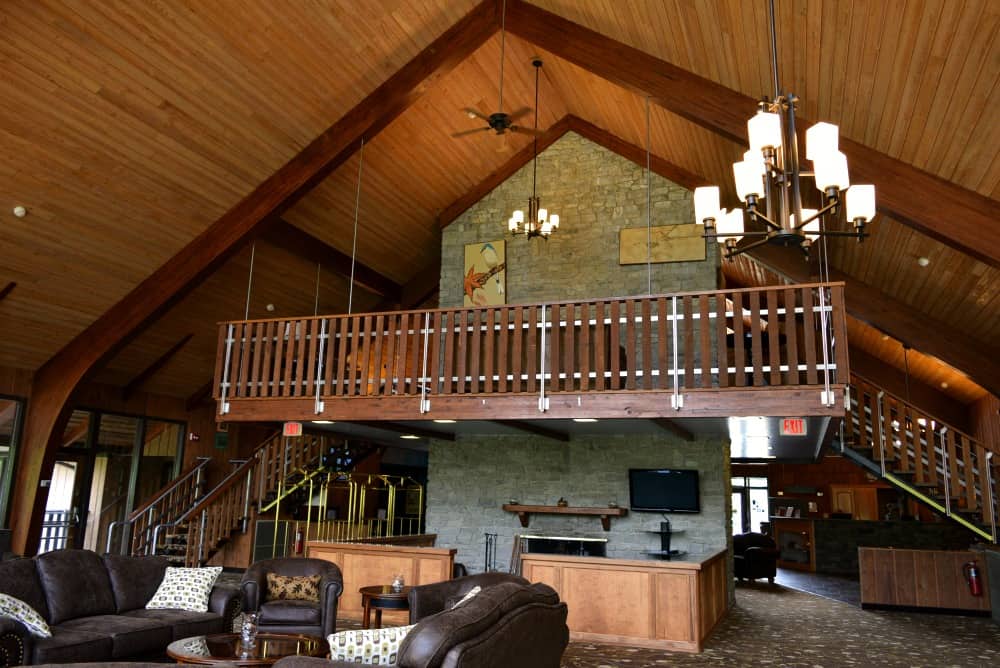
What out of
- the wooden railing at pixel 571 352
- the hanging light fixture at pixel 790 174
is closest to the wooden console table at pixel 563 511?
the wooden railing at pixel 571 352

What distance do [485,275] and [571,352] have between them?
4.28 metres

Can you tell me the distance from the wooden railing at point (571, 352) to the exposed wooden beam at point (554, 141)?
8.02ft

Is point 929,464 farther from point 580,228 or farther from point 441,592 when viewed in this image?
point 441,592

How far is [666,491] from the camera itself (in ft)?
32.7

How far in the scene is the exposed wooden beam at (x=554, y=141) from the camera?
434 inches

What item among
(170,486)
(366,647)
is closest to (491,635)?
(366,647)

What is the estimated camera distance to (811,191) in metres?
9.20

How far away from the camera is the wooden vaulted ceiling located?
20.3ft

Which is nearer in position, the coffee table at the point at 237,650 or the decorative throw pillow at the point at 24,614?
the coffee table at the point at 237,650

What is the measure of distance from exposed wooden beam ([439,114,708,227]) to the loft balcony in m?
2.54

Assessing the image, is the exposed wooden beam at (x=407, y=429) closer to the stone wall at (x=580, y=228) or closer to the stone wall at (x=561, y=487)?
the stone wall at (x=561, y=487)

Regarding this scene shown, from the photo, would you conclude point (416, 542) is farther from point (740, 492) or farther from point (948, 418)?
point (740, 492)

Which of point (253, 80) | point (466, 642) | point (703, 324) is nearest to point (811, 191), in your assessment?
point (703, 324)

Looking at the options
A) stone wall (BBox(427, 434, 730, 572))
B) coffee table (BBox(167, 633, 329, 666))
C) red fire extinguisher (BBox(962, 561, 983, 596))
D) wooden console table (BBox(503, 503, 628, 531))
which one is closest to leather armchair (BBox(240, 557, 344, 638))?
coffee table (BBox(167, 633, 329, 666))
